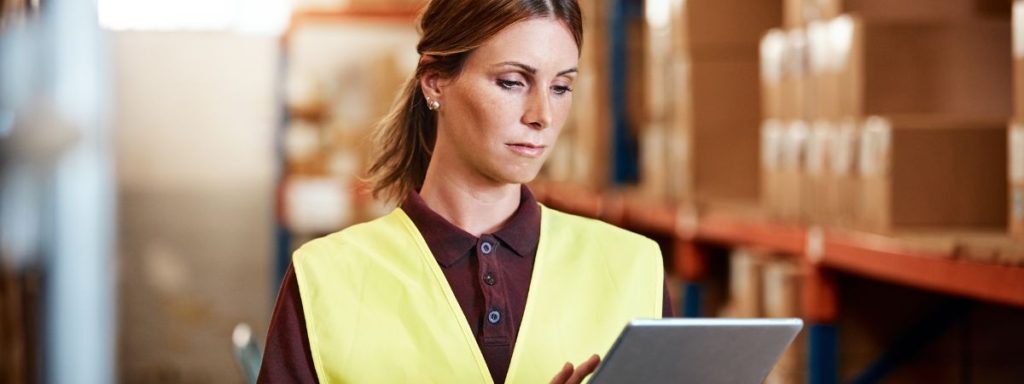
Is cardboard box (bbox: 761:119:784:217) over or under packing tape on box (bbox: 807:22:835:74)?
under

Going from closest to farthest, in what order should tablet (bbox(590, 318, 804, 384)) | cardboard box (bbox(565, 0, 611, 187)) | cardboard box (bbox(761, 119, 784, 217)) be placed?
tablet (bbox(590, 318, 804, 384)) → cardboard box (bbox(761, 119, 784, 217)) → cardboard box (bbox(565, 0, 611, 187))

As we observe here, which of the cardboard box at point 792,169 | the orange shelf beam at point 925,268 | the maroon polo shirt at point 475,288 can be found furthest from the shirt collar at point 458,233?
the cardboard box at point 792,169

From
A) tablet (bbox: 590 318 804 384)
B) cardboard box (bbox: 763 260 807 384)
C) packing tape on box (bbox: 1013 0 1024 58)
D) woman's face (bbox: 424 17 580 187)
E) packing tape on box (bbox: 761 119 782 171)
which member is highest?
packing tape on box (bbox: 1013 0 1024 58)

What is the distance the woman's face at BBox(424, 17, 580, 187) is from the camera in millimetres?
1756

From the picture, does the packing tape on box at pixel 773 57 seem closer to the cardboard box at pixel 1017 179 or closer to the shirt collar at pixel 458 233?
the cardboard box at pixel 1017 179

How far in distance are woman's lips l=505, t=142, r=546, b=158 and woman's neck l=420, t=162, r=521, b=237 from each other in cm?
10

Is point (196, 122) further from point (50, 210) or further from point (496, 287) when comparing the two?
point (50, 210)

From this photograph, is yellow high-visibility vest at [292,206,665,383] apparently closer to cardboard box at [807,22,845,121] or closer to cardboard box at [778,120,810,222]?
cardboard box at [807,22,845,121]

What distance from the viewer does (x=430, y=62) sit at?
184 cm

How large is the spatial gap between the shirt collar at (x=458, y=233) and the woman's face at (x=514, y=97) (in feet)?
0.27

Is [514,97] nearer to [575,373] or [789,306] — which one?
[575,373]

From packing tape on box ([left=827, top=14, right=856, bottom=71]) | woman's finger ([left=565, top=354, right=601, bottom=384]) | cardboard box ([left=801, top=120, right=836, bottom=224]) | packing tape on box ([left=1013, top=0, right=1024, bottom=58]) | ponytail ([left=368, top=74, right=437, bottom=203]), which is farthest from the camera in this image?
cardboard box ([left=801, top=120, right=836, bottom=224])

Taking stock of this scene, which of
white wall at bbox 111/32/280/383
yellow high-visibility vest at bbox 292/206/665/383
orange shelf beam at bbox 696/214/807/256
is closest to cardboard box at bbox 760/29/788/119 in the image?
orange shelf beam at bbox 696/214/807/256

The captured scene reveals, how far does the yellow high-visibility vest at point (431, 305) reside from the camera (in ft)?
5.67
